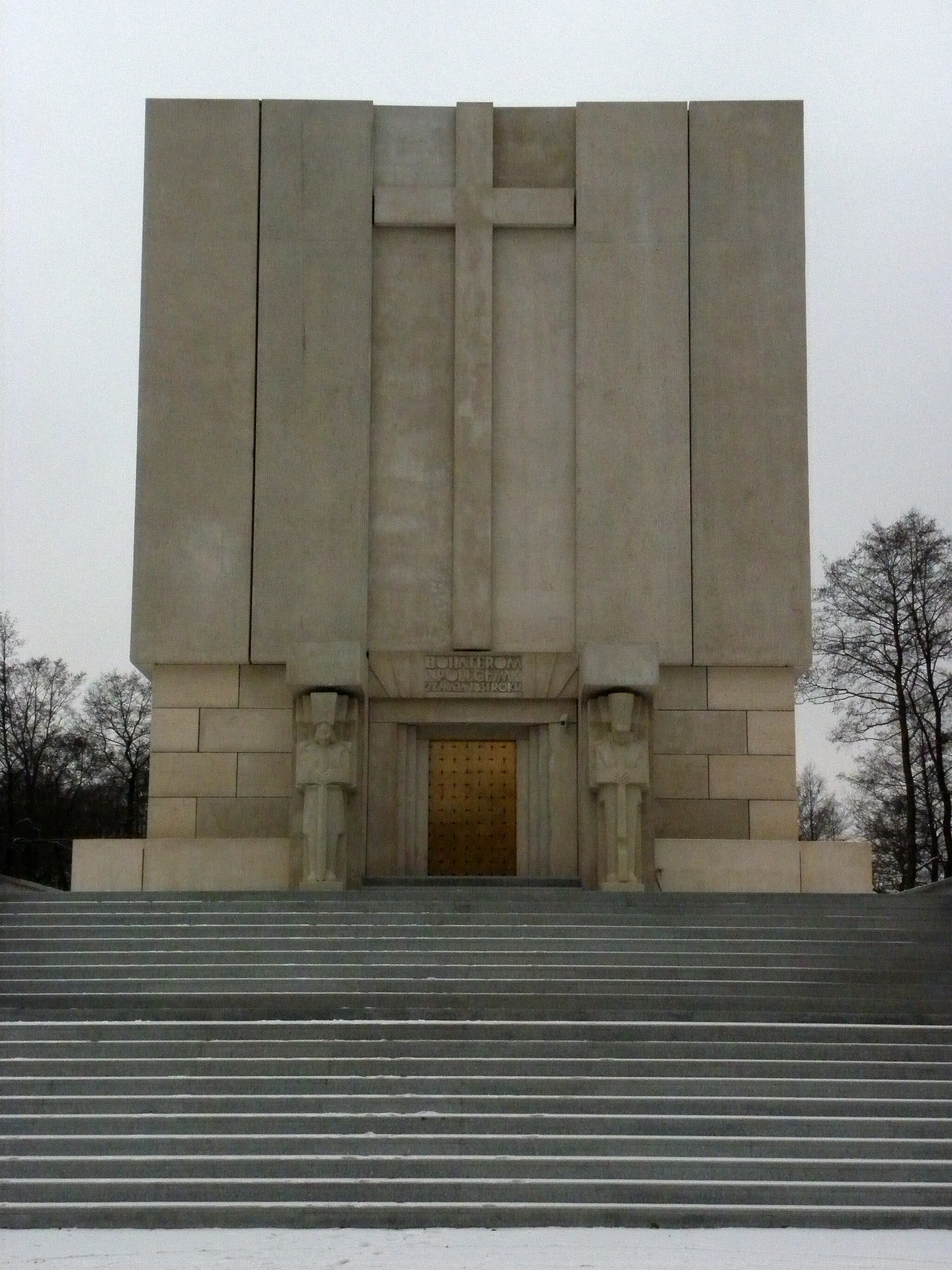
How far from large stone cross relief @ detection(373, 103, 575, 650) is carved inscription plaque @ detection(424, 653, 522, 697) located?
0.19 meters

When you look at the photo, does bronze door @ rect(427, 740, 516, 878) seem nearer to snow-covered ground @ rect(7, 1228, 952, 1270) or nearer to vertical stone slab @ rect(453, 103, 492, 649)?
vertical stone slab @ rect(453, 103, 492, 649)

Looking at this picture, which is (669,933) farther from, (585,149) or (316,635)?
(585,149)

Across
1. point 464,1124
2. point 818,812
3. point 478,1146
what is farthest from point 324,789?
point 818,812

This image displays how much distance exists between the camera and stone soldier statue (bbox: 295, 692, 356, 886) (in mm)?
20094

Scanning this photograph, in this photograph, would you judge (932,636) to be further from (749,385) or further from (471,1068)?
(471,1068)

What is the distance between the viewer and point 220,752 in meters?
23.0

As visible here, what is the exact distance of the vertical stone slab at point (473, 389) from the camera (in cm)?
2303

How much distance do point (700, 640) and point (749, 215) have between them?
635 centimetres

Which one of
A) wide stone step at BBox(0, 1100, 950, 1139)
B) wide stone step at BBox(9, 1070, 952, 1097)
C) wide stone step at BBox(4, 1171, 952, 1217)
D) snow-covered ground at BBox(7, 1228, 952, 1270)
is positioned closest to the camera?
snow-covered ground at BBox(7, 1228, 952, 1270)

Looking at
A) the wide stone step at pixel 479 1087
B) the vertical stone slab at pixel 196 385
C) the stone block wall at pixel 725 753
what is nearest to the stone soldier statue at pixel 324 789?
the vertical stone slab at pixel 196 385

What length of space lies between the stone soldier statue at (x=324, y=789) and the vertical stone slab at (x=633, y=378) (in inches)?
172

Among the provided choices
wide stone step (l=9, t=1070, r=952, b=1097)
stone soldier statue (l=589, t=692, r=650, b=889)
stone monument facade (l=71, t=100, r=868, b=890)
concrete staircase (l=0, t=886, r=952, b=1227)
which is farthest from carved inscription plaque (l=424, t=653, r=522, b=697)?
wide stone step (l=9, t=1070, r=952, b=1097)

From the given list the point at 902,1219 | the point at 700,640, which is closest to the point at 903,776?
the point at 700,640

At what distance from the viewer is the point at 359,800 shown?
21.1 meters
